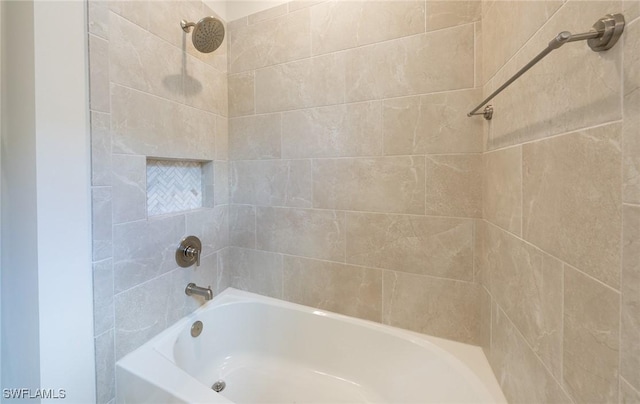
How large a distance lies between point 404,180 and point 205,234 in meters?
1.20

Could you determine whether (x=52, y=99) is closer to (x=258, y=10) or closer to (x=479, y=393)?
(x=258, y=10)

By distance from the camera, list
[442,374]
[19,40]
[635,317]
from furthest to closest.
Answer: [442,374] < [19,40] < [635,317]

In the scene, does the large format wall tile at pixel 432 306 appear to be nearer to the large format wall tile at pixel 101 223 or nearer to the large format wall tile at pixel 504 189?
the large format wall tile at pixel 504 189

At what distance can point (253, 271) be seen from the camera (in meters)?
1.56

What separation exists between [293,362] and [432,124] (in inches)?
61.1

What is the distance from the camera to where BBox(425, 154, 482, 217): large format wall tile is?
42.1 inches

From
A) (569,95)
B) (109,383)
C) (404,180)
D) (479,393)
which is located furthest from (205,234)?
(569,95)

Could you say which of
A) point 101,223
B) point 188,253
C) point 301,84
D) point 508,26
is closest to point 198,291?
point 188,253

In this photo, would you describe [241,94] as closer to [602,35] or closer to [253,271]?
[253,271]

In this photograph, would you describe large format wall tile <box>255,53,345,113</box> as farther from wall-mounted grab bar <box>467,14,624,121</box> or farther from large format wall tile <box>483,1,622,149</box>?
wall-mounted grab bar <box>467,14,624,121</box>

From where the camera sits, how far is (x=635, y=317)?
37 centimetres

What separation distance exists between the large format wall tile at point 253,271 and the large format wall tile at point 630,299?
4.40ft

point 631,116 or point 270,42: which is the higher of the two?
point 270,42

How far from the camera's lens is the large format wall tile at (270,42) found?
134 centimetres
